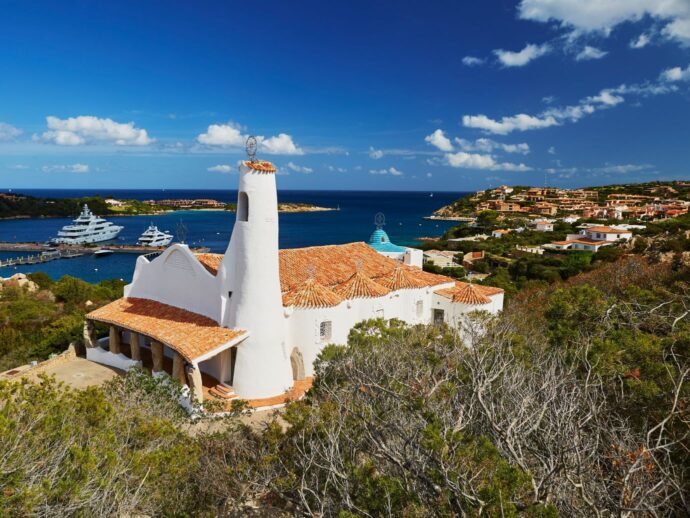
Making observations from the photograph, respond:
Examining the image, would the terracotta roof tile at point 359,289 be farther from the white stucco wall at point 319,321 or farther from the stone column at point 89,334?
the stone column at point 89,334

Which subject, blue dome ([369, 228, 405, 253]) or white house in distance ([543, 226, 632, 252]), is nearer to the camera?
blue dome ([369, 228, 405, 253])

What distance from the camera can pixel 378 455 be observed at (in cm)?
909

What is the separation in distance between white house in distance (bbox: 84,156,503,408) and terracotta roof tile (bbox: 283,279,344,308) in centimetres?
4

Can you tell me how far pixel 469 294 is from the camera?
23.6m

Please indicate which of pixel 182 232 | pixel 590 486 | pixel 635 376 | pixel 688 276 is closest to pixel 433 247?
pixel 688 276

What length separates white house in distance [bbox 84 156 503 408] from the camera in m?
18.2

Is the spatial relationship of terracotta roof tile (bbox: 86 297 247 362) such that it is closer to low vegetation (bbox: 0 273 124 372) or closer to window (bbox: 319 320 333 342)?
window (bbox: 319 320 333 342)

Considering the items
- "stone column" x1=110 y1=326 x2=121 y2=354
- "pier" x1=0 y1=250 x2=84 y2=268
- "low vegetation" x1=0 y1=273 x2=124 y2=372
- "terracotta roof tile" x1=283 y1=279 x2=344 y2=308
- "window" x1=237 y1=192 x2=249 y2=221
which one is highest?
"window" x1=237 y1=192 x2=249 y2=221

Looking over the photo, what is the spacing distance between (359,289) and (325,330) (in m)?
2.58

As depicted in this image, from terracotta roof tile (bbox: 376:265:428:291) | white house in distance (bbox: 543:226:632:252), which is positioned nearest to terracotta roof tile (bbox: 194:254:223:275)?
terracotta roof tile (bbox: 376:265:428:291)

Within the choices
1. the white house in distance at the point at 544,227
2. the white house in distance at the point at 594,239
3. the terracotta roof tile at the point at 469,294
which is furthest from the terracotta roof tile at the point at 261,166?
the white house in distance at the point at 544,227

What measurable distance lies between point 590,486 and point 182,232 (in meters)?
19.0

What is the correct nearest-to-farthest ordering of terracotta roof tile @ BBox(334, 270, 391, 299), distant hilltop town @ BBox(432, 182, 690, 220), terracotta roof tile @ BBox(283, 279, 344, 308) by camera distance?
terracotta roof tile @ BBox(283, 279, 344, 308) → terracotta roof tile @ BBox(334, 270, 391, 299) → distant hilltop town @ BBox(432, 182, 690, 220)

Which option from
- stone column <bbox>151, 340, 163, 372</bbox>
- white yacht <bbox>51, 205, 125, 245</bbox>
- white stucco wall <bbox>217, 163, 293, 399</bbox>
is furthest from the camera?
white yacht <bbox>51, 205, 125, 245</bbox>
